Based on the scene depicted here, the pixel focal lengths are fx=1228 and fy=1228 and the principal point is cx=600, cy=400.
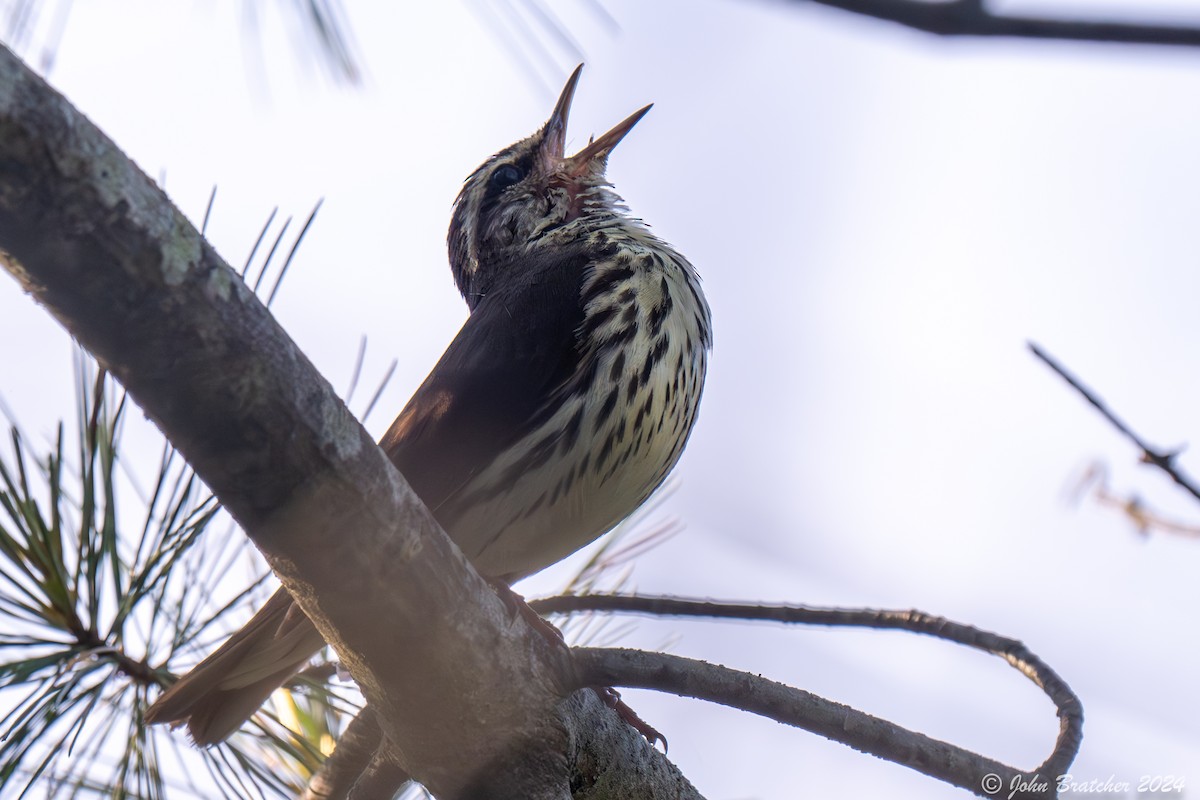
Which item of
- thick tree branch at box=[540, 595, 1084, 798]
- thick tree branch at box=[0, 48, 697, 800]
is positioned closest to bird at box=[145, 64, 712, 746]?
thick tree branch at box=[0, 48, 697, 800]

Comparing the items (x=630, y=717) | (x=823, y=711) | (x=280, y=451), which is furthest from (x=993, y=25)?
(x=630, y=717)

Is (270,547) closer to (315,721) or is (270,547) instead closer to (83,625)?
(83,625)

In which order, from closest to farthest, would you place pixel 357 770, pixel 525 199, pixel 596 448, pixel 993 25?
pixel 993 25
pixel 357 770
pixel 596 448
pixel 525 199

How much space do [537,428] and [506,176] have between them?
81.5 inches

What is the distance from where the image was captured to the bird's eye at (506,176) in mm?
5570

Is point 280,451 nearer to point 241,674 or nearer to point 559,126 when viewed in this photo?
point 241,674

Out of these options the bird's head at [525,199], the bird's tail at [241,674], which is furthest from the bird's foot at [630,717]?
the bird's head at [525,199]

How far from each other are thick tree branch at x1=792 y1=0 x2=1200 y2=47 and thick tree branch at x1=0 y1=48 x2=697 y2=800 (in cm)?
116

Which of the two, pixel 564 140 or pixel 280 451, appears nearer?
pixel 280 451

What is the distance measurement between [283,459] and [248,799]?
2004 millimetres

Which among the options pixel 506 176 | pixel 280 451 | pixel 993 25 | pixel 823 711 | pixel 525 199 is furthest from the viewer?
pixel 506 176

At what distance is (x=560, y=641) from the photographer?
309 cm

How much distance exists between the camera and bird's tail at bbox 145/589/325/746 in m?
3.46

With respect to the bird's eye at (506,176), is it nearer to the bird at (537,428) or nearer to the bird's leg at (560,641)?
the bird at (537,428)
